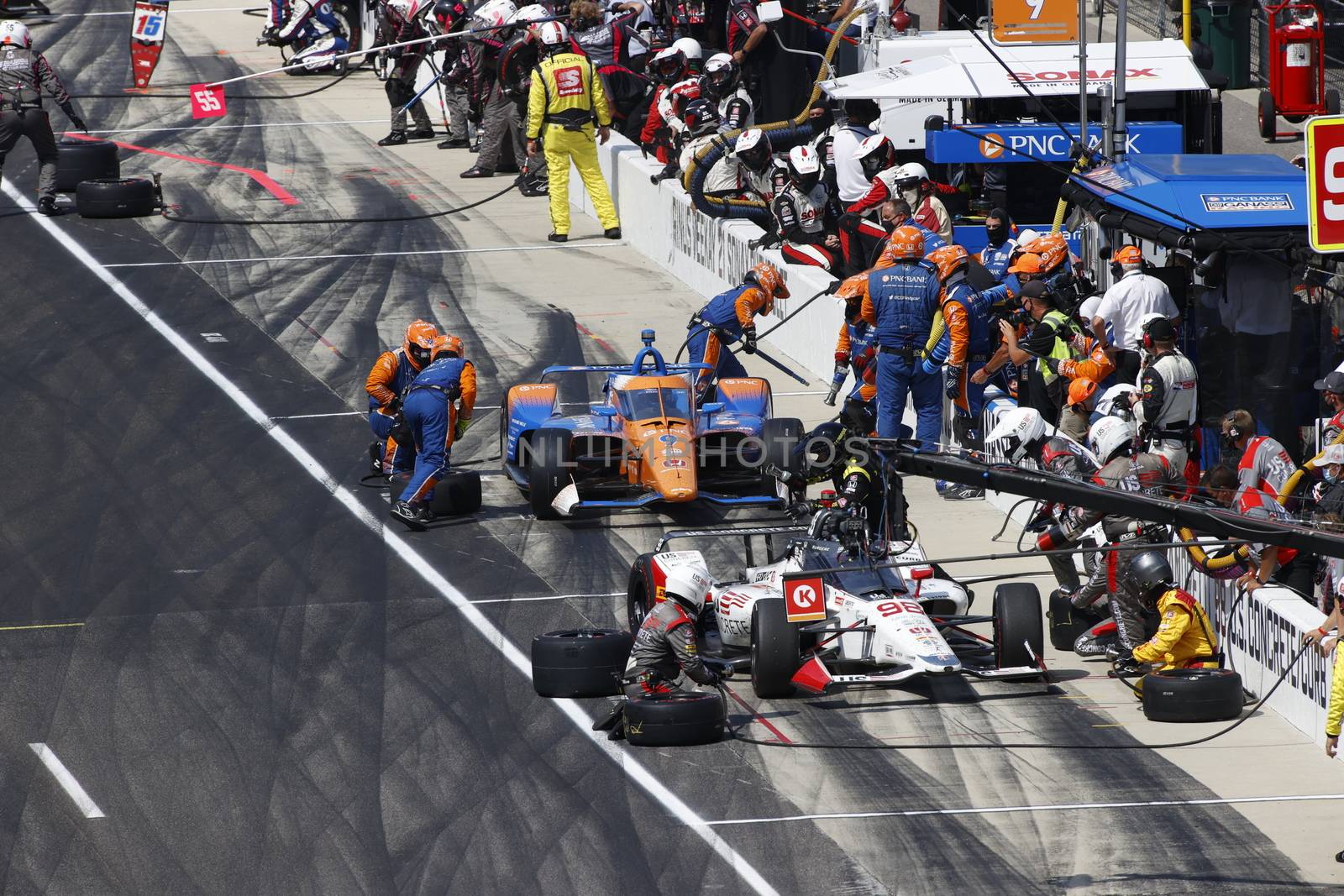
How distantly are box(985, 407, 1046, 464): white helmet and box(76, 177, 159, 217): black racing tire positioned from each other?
14.1 metres

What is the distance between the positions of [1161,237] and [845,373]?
3.09 m

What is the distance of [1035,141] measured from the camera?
69.8 ft

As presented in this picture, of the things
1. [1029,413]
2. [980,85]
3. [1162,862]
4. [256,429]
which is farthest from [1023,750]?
[980,85]

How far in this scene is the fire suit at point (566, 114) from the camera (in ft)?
76.1

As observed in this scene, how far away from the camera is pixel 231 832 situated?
36.4 feet

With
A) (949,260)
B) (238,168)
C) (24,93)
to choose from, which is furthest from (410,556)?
(238,168)

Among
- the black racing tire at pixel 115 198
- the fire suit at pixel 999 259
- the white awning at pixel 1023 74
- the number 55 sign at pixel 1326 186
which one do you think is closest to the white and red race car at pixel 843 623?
the number 55 sign at pixel 1326 186

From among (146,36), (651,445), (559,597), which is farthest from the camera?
(146,36)

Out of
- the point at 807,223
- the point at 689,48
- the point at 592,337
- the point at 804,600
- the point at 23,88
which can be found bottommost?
the point at 592,337

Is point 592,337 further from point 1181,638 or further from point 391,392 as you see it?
point 1181,638

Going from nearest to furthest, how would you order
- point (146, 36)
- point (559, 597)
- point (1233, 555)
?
point (1233, 555) < point (559, 597) < point (146, 36)

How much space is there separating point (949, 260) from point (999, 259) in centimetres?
173

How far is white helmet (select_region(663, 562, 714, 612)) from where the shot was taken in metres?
12.5

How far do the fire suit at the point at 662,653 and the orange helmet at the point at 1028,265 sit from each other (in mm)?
5657
